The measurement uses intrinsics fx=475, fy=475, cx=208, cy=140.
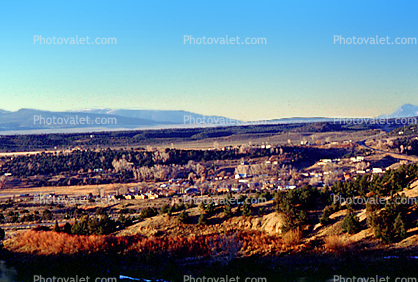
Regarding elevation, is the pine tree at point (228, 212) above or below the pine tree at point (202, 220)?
above

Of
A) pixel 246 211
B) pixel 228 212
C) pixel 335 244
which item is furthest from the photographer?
pixel 228 212

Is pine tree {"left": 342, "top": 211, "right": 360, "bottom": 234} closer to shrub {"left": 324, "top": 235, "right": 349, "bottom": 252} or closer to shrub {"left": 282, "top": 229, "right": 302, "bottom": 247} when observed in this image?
→ shrub {"left": 324, "top": 235, "right": 349, "bottom": 252}

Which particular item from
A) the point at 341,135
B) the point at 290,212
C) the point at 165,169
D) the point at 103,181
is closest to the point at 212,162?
the point at 165,169

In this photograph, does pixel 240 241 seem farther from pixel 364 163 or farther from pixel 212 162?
pixel 212 162

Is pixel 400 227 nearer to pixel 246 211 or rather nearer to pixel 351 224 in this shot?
pixel 351 224

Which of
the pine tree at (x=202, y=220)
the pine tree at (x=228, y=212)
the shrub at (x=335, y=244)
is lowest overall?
the shrub at (x=335, y=244)

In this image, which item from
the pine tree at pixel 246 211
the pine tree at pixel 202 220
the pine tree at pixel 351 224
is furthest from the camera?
the pine tree at pixel 246 211

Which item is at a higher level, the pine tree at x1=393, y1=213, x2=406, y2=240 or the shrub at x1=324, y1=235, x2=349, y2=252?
the pine tree at x1=393, y1=213, x2=406, y2=240

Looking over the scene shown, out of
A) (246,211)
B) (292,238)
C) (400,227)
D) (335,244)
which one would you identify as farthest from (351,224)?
(246,211)

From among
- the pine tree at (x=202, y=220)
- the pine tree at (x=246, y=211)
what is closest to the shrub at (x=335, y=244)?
the pine tree at (x=246, y=211)

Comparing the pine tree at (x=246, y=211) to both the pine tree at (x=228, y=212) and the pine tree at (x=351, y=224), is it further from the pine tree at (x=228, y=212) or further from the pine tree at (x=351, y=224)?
the pine tree at (x=351, y=224)

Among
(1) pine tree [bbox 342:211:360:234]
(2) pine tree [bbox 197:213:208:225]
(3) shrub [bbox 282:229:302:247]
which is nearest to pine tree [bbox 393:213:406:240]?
(1) pine tree [bbox 342:211:360:234]
